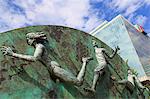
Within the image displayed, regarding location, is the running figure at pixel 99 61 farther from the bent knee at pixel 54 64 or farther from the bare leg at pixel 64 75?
the bent knee at pixel 54 64

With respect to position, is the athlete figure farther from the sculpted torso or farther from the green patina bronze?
the sculpted torso

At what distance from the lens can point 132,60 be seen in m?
14.2

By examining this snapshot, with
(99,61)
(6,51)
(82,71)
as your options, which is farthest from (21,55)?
(99,61)

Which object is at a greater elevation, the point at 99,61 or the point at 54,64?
the point at 99,61

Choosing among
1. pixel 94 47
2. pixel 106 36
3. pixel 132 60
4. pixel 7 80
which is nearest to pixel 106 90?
pixel 94 47

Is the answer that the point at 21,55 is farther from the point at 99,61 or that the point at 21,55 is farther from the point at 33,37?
the point at 99,61

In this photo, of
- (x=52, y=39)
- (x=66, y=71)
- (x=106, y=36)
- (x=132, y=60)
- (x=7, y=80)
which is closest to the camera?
(x=7, y=80)

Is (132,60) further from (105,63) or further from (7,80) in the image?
(7,80)

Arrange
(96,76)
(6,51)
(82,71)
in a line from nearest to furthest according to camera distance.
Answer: (6,51)
(82,71)
(96,76)

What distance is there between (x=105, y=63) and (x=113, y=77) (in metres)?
0.67

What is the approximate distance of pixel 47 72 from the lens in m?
5.30

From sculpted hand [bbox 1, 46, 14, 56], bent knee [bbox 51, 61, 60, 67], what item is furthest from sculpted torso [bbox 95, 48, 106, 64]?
sculpted hand [bbox 1, 46, 14, 56]

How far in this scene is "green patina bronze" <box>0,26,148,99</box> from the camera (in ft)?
15.9

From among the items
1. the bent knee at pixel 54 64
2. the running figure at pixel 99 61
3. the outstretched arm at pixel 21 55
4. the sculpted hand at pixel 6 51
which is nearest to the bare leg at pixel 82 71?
the running figure at pixel 99 61
